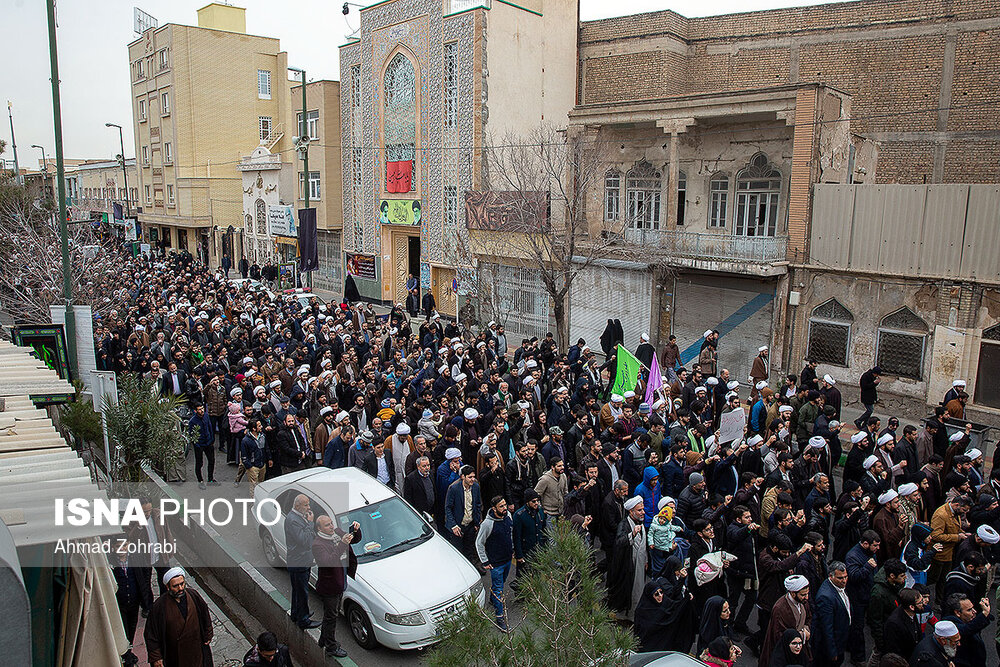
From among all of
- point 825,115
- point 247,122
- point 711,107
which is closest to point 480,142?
point 711,107

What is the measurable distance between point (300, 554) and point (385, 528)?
1109mm

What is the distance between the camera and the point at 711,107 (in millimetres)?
18094

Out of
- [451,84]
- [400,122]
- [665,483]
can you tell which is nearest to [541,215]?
[451,84]

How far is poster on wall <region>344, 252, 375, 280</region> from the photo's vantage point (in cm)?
3049

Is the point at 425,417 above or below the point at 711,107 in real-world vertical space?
below

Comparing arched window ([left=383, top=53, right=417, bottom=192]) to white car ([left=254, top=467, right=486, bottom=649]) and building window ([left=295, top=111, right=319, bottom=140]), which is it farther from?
white car ([left=254, top=467, right=486, bottom=649])

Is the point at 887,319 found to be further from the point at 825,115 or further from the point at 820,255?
the point at 825,115

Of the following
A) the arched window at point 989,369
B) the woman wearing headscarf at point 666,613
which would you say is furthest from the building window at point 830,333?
the woman wearing headscarf at point 666,613

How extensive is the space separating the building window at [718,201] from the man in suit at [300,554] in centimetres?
1632

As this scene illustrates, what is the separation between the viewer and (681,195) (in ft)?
69.4

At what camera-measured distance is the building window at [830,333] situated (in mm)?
16531

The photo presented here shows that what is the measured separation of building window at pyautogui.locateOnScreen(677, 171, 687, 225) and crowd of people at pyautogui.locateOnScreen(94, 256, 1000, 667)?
6.73 m

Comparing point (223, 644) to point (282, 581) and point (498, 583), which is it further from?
point (498, 583)

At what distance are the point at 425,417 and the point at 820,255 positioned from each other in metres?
10.9
